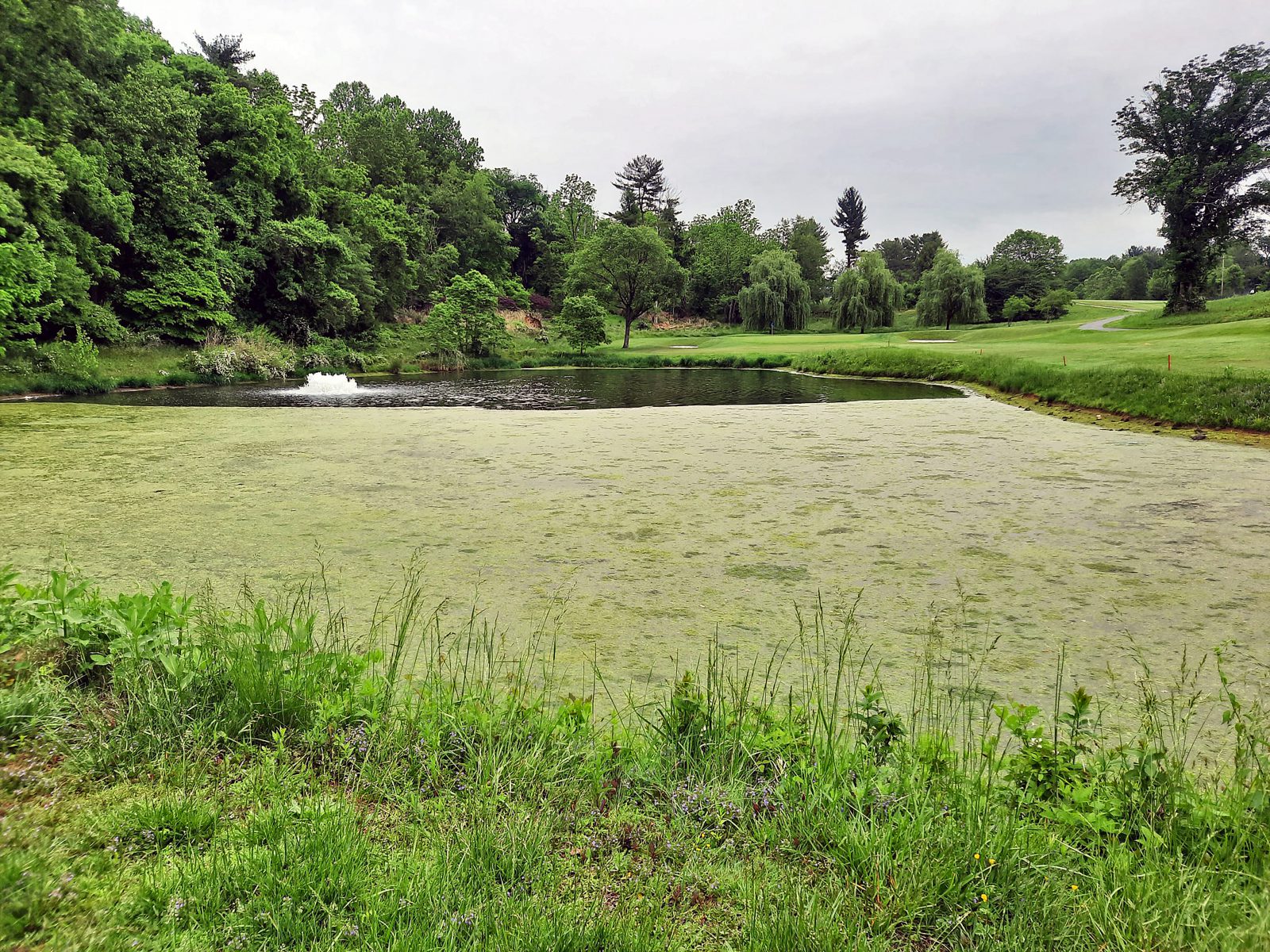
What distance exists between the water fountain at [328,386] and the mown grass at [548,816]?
66.9 feet

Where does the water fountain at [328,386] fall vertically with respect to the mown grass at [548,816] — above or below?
above

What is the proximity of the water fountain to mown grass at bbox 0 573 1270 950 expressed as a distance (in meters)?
20.4


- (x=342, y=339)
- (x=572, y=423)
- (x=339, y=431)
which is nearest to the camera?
(x=339, y=431)

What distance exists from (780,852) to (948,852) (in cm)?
48

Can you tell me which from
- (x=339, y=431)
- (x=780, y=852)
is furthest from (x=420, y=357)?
(x=780, y=852)

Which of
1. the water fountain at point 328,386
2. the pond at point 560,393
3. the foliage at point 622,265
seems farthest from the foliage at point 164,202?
the foliage at point 622,265

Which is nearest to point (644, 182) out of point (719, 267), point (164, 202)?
point (719, 267)

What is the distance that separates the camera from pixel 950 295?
44.6m

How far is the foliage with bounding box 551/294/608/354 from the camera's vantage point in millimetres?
40000

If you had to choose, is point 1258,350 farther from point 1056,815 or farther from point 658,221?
point 658,221

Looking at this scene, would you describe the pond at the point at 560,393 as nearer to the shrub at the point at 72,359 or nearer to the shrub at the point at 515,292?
the shrub at the point at 72,359

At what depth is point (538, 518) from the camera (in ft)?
20.1

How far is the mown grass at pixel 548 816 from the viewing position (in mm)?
1607

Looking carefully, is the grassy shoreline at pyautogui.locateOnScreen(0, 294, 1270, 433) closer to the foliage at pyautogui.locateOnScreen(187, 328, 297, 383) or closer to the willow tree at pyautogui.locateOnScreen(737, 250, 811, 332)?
the foliage at pyautogui.locateOnScreen(187, 328, 297, 383)
